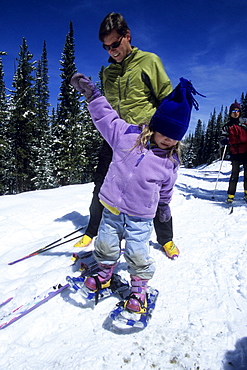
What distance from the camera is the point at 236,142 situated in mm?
5566

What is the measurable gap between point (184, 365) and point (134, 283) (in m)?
0.65

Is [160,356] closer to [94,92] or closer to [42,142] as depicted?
[94,92]

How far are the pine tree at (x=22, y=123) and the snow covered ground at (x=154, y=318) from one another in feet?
75.1

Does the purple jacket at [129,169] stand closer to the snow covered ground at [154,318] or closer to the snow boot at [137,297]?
the snow boot at [137,297]

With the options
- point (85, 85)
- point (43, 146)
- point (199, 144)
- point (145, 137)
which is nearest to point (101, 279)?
point (145, 137)

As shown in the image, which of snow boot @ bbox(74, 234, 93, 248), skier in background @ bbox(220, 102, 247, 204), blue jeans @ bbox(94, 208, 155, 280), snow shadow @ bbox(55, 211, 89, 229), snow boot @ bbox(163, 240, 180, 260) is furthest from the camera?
skier in background @ bbox(220, 102, 247, 204)

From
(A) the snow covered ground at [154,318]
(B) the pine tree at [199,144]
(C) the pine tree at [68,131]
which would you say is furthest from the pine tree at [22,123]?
(B) the pine tree at [199,144]

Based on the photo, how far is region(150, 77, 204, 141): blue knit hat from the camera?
1.74m

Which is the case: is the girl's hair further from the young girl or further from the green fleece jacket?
the green fleece jacket

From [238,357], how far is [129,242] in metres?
1.03

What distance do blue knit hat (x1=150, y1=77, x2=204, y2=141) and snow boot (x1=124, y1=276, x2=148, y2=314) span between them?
1.25 meters

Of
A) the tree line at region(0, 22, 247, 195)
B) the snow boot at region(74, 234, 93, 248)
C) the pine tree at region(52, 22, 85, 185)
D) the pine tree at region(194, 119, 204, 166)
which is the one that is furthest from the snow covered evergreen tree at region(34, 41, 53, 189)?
the pine tree at region(194, 119, 204, 166)

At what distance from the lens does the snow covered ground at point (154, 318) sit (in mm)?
1402

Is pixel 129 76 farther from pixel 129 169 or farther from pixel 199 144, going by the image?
pixel 199 144
